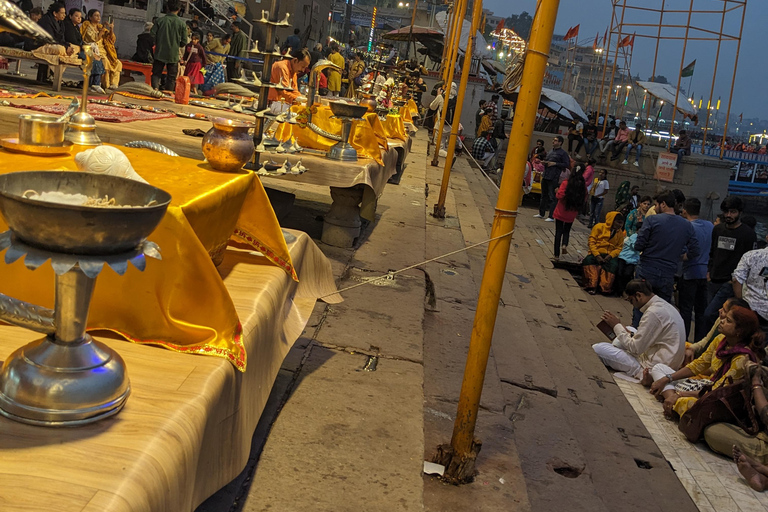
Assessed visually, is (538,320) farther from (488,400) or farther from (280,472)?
(280,472)

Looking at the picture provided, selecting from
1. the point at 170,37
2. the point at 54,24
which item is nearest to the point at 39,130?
the point at 170,37

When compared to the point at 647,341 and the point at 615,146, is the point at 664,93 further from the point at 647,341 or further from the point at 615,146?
the point at 647,341

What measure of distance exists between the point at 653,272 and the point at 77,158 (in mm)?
6413

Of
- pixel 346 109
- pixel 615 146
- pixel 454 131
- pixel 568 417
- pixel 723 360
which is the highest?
pixel 615 146

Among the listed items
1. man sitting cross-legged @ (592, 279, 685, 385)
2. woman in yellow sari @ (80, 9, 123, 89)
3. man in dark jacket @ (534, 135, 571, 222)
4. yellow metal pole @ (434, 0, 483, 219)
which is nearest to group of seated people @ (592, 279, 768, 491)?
man sitting cross-legged @ (592, 279, 685, 385)

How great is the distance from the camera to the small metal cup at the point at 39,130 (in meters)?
2.54

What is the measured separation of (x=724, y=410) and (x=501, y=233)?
3074mm

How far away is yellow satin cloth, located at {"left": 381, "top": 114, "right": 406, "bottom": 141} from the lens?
30.1 feet

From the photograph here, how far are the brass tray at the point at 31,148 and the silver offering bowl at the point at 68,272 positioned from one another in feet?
4.19

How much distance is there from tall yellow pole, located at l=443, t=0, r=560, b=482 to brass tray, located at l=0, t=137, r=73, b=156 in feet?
5.56

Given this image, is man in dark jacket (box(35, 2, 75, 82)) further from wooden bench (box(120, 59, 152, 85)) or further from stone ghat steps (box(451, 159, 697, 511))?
stone ghat steps (box(451, 159, 697, 511))

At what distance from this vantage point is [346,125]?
566cm

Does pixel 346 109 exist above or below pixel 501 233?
above

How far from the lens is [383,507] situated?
230 cm
